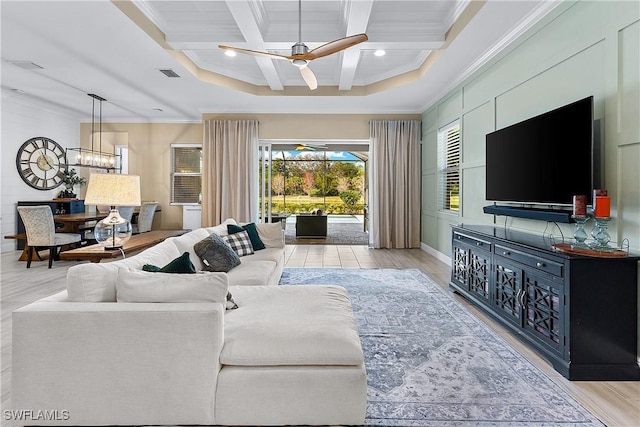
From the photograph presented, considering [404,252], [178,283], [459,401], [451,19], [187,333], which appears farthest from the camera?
[404,252]

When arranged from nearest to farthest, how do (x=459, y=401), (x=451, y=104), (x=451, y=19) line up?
(x=459, y=401) < (x=451, y=19) < (x=451, y=104)

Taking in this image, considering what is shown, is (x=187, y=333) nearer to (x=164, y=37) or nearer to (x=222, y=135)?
(x=164, y=37)

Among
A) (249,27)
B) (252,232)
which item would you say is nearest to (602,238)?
(252,232)

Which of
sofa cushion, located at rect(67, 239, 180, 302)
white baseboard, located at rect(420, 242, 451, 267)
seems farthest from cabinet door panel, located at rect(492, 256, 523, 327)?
sofa cushion, located at rect(67, 239, 180, 302)

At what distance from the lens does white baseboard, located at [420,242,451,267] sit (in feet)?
18.8

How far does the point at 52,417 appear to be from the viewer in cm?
163

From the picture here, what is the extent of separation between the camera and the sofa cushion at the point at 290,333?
1.65 metres

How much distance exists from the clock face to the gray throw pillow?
5.76 meters

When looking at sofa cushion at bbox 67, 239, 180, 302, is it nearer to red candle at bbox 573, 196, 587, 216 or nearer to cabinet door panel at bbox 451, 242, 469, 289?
red candle at bbox 573, 196, 587, 216

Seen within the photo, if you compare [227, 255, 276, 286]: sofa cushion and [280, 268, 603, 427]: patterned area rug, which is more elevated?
[227, 255, 276, 286]: sofa cushion

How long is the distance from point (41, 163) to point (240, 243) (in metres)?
5.72

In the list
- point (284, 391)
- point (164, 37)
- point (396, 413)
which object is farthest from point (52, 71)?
point (396, 413)

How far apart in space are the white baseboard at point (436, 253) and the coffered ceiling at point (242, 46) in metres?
2.68

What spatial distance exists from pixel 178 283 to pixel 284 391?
0.72 meters
